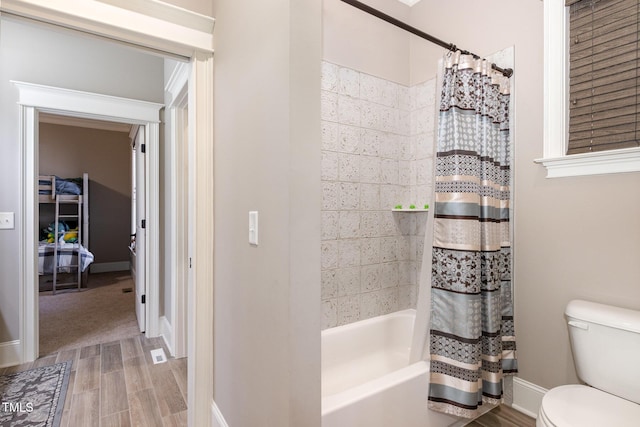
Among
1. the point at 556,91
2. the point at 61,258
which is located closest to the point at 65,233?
the point at 61,258

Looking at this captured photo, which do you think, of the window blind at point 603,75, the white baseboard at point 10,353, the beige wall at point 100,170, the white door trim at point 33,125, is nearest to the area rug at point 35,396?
the white baseboard at point 10,353

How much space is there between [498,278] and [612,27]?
1.43 m

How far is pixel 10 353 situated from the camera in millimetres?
2445

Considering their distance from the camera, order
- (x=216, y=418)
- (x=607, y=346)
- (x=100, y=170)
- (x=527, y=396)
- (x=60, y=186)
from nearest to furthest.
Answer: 1. (x=607, y=346)
2. (x=216, y=418)
3. (x=527, y=396)
4. (x=60, y=186)
5. (x=100, y=170)

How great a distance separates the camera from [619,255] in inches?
61.9

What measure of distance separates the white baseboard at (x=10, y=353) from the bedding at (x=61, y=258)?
8.12ft

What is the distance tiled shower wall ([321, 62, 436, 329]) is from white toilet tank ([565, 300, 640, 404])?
3.87ft

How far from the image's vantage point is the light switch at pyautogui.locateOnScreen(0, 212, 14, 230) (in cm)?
243

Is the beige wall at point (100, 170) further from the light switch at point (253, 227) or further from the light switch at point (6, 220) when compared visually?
the light switch at point (253, 227)

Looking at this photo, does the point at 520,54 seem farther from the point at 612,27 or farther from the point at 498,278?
the point at 498,278

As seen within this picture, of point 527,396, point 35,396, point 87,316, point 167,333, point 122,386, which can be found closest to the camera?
point 527,396

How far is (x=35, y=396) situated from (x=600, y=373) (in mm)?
3218

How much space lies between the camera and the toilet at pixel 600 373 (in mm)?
1241

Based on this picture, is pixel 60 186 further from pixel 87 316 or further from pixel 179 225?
pixel 179 225
